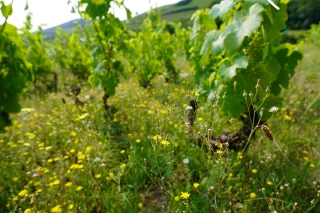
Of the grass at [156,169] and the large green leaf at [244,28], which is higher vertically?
the large green leaf at [244,28]

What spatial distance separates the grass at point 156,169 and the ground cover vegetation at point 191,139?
0.01 meters

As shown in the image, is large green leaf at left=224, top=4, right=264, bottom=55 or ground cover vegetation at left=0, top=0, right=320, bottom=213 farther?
ground cover vegetation at left=0, top=0, right=320, bottom=213

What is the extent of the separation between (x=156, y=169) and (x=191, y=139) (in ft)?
1.73

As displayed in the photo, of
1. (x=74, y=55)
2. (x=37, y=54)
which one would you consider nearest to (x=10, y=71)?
(x=37, y=54)

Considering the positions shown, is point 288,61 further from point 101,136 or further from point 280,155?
point 101,136

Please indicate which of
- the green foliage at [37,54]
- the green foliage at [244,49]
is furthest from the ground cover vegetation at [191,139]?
the green foliage at [37,54]

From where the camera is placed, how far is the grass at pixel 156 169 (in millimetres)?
1910

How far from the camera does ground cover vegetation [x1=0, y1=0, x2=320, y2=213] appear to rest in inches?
74.7

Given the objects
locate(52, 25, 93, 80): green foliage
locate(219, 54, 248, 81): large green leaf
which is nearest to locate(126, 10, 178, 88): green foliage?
locate(52, 25, 93, 80): green foliage

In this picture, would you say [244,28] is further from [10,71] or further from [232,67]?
[10,71]

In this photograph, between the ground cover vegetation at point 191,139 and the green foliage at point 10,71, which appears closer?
the ground cover vegetation at point 191,139

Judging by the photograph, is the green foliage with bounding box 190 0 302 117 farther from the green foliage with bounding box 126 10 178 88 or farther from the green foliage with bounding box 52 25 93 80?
the green foliage with bounding box 52 25 93 80

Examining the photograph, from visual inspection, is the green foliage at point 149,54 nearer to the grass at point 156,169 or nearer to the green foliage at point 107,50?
the green foliage at point 107,50

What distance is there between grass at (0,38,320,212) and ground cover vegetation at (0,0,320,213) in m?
0.01
